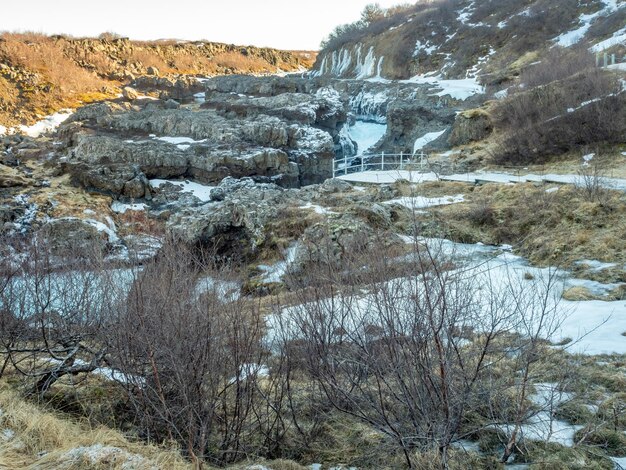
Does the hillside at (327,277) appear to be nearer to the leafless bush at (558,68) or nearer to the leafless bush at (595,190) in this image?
the leafless bush at (595,190)

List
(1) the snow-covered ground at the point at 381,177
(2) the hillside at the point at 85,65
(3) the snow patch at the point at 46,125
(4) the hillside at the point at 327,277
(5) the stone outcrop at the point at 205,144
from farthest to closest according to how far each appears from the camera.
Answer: (2) the hillside at the point at 85,65, (3) the snow patch at the point at 46,125, (5) the stone outcrop at the point at 205,144, (1) the snow-covered ground at the point at 381,177, (4) the hillside at the point at 327,277

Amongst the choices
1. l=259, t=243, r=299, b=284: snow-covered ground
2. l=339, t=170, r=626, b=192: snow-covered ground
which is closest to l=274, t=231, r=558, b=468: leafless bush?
l=259, t=243, r=299, b=284: snow-covered ground

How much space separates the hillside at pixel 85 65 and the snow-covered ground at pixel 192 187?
1757 centimetres

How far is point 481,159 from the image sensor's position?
797 inches

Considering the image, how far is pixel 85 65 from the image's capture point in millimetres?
52469

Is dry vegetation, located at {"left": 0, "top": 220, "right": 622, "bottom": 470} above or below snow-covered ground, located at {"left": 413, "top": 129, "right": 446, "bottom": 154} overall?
below

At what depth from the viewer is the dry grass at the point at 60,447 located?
338 centimetres

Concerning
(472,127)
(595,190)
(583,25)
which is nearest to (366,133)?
(472,127)

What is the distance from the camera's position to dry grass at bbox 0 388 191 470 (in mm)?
3375

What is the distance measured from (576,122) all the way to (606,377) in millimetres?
15418

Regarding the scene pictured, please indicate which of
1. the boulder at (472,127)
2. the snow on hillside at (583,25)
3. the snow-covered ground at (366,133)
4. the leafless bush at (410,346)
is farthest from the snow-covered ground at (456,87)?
the leafless bush at (410,346)

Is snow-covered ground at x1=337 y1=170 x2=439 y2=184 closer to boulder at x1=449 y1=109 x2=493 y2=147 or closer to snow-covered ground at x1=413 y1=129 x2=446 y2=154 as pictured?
boulder at x1=449 y1=109 x2=493 y2=147

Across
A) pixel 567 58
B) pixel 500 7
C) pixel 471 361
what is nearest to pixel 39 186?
pixel 471 361

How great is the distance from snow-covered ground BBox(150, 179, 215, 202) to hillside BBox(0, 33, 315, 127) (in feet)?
57.6
